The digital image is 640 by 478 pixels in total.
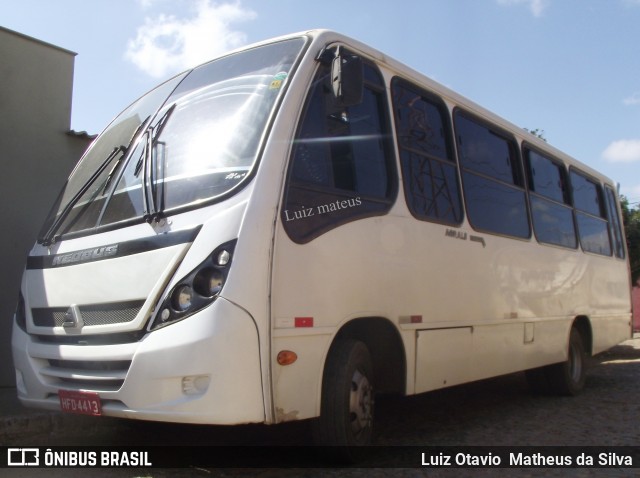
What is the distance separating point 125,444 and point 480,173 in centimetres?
414

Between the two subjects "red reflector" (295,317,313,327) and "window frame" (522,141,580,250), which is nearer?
"red reflector" (295,317,313,327)

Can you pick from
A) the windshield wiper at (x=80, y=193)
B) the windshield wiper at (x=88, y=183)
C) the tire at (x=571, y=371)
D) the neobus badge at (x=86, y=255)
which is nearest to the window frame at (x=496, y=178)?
the tire at (x=571, y=371)

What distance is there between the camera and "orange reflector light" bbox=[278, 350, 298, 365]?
12.0 ft

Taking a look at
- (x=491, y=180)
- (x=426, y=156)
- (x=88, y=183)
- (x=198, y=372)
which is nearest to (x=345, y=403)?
(x=198, y=372)

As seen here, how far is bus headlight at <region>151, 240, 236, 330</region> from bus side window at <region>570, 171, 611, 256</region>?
6717mm

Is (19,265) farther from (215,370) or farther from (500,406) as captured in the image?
(500,406)

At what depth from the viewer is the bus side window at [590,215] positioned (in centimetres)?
902

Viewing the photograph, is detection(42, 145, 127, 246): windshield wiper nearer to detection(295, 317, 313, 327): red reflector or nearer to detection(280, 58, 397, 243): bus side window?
detection(280, 58, 397, 243): bus side window

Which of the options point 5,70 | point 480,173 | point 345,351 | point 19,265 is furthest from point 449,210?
point 5,70

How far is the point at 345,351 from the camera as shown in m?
4.21

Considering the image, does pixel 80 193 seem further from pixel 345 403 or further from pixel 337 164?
pixel 345 403

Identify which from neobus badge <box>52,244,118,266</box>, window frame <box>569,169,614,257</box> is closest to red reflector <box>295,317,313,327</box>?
neobus badge <box>52,244,118,266</box>

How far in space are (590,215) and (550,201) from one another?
5.81 feet

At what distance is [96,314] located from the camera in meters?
3.94
